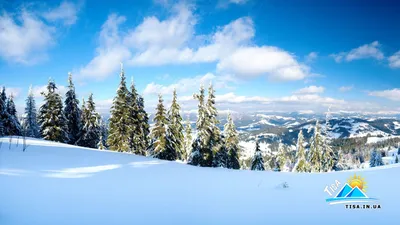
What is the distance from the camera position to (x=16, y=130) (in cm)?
2747

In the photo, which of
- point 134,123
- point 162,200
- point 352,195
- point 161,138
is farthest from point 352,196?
point 134,123

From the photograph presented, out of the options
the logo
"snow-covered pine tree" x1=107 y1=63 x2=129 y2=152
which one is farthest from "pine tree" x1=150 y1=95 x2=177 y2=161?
the logo

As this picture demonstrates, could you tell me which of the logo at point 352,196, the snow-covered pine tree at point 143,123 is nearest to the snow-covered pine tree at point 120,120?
the snow-covered pine tree at point 143,123

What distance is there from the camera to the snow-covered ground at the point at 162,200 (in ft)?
11.8

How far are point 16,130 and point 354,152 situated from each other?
683ft

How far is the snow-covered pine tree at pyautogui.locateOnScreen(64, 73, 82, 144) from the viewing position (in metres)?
31.8

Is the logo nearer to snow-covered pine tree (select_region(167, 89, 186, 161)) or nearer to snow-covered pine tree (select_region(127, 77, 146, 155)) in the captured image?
snow-covered pine tree (select_region(167, 89, 186, 161))

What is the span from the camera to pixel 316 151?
3231cm

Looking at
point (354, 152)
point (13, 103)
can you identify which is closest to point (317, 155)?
point (13, 103)

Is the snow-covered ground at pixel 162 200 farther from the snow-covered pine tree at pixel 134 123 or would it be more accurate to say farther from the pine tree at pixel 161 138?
the snow-covered pine tree at pixel 134 123

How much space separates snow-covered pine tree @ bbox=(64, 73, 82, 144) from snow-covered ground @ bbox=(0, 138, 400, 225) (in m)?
28.8

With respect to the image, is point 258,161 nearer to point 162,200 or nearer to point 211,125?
point 211,125

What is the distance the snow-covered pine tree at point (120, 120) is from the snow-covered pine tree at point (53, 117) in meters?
7.18

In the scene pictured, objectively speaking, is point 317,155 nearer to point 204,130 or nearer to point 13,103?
point 204,130
